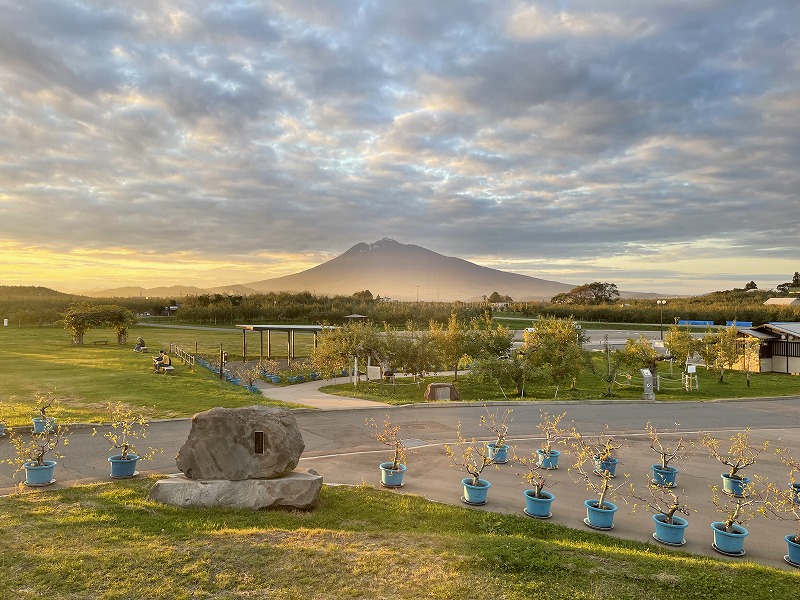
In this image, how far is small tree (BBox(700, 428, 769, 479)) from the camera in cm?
990

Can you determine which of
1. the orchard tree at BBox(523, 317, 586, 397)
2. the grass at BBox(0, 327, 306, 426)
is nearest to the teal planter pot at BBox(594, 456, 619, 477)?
the grass at BBox(0, 327, 306, 426)

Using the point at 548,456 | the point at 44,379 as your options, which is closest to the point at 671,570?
the point at 548,456

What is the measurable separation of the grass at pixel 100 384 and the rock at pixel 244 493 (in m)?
7.44

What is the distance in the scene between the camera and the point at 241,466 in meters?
9.05

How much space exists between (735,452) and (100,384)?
22025mm

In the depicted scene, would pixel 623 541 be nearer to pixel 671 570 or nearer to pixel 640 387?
pixel 671 570

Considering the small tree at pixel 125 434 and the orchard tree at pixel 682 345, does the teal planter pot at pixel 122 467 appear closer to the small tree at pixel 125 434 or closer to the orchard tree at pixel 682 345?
the small tree at pixel 125 434

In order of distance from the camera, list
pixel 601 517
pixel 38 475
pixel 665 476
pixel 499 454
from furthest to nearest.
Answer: pixel 499 454 < pixel 665 476 < pixel 38 475 < pixel 601 517

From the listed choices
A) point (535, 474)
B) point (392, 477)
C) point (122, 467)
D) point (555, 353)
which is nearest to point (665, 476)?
point (535, 474)

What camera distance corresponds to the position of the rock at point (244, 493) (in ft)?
28.7

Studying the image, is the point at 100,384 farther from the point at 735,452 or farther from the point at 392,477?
the point at 735,452

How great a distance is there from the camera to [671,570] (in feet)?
21.6

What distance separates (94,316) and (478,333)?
3039cm

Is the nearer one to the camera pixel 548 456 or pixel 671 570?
pixel 671 570
